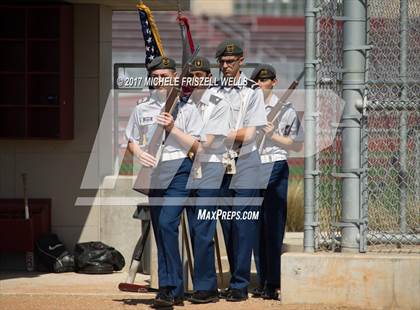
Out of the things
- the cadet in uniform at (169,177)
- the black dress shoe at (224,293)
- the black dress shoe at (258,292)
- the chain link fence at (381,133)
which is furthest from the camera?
the black dress shoe at (258,292)

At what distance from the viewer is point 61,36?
448 inches

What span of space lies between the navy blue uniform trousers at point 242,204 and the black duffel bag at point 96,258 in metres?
2.44

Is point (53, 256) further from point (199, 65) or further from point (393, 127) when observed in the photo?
point (393, 127)

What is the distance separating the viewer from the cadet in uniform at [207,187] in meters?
8.59

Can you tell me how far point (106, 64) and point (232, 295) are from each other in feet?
12.4

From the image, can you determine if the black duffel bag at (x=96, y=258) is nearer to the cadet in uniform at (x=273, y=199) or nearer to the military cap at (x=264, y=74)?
the cadet in uniform at (x=273, y=199)

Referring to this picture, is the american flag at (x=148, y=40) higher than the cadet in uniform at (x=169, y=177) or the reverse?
higher

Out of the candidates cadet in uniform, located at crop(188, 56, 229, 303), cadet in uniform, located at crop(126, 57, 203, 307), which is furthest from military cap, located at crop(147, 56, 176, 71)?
cadet in uniform, located at crop(188, 56, 229, 303)

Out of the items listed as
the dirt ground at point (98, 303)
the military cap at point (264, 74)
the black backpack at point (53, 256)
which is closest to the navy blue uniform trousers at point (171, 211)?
the dirt ground at point (98, 303)

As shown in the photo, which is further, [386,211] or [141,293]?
[141,293]

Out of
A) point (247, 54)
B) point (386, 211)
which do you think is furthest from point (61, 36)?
point (247, 54)

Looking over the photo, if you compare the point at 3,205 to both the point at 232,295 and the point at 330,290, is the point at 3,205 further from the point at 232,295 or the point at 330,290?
the point at 330,290

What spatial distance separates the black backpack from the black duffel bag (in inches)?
4.0

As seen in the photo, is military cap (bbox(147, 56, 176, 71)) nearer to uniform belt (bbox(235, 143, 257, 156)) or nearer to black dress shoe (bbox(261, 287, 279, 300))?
uniform belt (bbox(235, 143, 257, 156))
